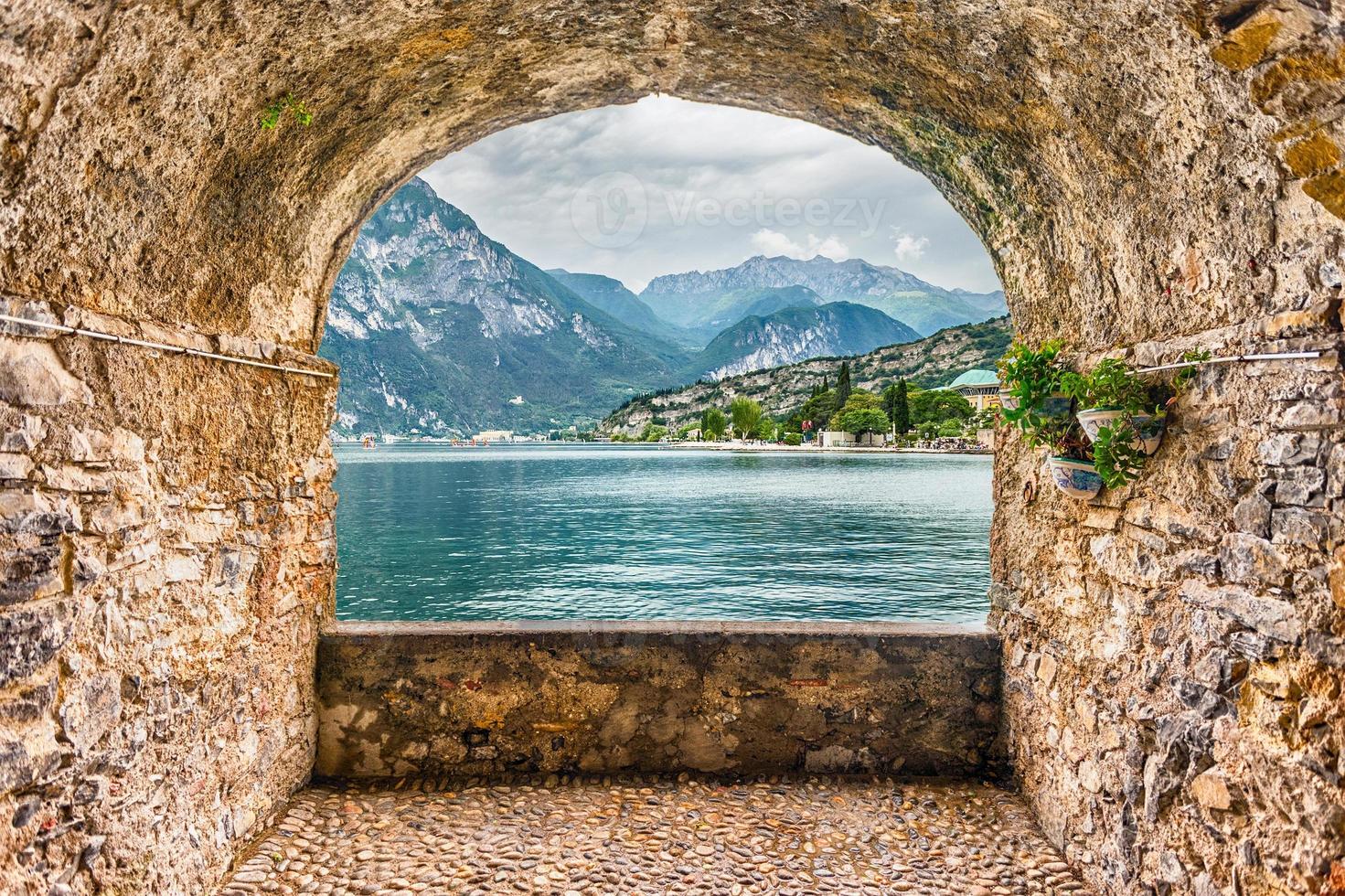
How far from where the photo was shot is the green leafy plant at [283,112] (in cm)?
297

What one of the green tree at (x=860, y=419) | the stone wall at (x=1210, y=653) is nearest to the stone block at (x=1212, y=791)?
the stone wall at (x=1210, y=653)

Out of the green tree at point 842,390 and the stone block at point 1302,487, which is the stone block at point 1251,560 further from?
the green tree at point 842,390

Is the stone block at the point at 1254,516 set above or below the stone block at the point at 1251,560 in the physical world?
above

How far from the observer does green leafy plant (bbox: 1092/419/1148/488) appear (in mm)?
2895

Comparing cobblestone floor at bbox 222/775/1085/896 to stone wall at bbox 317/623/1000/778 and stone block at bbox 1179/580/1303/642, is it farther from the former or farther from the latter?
stone block at bbox 1179/580/1303/642

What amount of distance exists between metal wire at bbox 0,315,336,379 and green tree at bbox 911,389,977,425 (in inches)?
3426

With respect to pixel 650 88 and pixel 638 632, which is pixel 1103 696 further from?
pixel 650 88

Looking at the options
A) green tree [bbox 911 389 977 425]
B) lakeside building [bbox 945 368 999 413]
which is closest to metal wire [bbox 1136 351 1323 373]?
green tree [bbox 911 389 977 425]

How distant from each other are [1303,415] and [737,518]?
89.9 feet

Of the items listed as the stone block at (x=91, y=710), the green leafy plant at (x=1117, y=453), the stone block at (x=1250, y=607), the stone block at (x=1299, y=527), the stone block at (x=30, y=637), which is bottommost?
the stone block at (x=91, y=710)

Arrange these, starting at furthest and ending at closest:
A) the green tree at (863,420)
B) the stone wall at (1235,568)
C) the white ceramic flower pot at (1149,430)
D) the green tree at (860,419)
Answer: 1. the green tree at (860,419)
2. the green tree at (863,420)
3. the white ceramic flower pot at (1149,430)
4. the stone wall at (1235,568)

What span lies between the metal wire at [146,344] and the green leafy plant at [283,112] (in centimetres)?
93

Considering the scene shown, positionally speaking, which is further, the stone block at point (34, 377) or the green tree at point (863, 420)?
the green tree at point (863, 420)

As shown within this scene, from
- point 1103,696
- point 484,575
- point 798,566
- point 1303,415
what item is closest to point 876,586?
point 798,566
